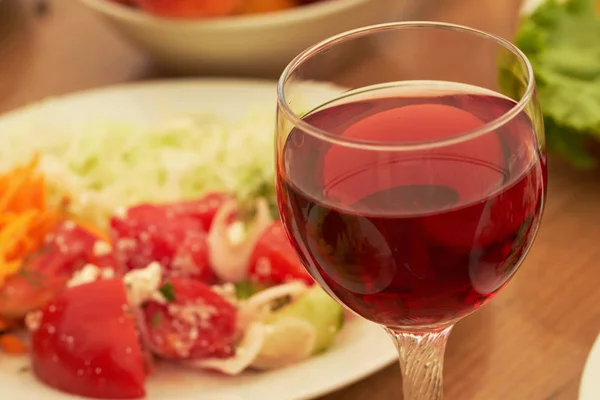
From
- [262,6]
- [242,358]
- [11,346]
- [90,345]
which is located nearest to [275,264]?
[242,358]

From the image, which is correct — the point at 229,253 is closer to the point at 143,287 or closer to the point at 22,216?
the point at 143,287

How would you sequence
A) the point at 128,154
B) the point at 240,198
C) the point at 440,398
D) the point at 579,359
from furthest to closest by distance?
the point at 128,154 < the point at 240,198 < the point at 579,359 < the point at 440,398

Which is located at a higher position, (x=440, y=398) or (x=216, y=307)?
(x=440, y=398)

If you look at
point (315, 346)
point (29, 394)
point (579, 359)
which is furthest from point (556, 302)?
point (29, 394)

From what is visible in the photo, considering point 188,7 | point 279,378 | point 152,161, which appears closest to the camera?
point 279,378

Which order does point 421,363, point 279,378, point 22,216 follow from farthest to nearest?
1. point 22,216
2. point 279,378
3. point 421,363

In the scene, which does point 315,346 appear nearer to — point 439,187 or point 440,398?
point 440,398
